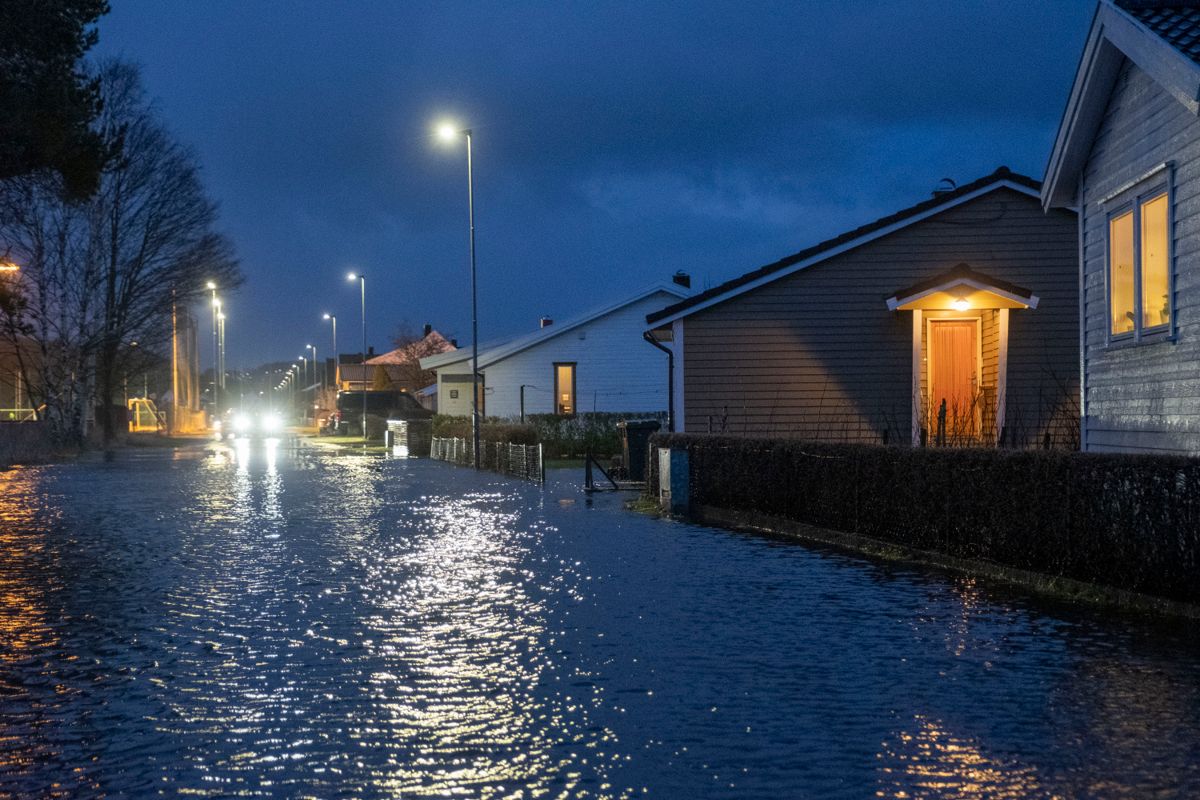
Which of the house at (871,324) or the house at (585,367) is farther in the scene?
the house at (585,367)

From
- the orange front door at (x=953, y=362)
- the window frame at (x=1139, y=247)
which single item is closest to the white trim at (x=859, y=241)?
the orange front door at (x=953, y=362)

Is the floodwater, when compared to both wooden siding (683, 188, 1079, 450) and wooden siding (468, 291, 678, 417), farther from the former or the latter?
wooden siding (468, 291, 678, 417)

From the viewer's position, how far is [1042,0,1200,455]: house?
14.0 metres

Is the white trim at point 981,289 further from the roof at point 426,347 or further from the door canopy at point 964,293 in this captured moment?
the roof at point 426,347

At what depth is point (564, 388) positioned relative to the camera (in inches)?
2127

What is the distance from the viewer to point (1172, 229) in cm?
1447

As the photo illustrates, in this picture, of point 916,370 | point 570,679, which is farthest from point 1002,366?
point 570,679

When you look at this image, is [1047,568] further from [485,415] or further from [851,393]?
[485,415]

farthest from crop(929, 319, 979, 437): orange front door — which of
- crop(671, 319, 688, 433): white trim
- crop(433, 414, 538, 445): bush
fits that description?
crop(433, 414, 538, 445): bush

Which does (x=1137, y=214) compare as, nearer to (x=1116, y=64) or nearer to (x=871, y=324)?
(x=1116, y=64)

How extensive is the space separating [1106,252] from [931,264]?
11402 mm

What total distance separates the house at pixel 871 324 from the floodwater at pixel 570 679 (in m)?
11.1

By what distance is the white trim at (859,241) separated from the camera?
90.6 ft

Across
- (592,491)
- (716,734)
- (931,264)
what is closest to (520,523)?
(592,491)
